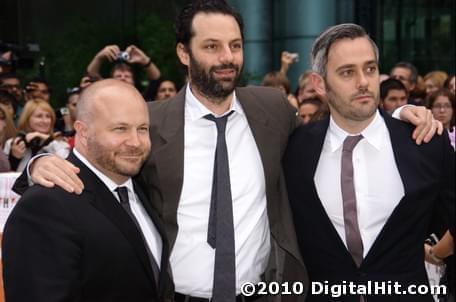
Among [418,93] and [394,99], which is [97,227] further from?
[418,93]

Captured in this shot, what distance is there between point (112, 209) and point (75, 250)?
0.89 ft

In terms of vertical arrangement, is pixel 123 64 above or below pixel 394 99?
above

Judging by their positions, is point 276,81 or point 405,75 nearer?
point 276,81

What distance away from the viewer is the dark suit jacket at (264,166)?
332cm

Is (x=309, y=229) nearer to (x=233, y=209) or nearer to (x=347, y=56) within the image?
(x=233, y=209)

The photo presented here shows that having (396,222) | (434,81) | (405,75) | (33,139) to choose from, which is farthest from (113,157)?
(434,81)

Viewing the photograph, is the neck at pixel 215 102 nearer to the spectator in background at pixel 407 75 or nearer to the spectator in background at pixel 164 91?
the spectator in background at pixel 164 91

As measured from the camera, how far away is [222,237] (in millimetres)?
3320

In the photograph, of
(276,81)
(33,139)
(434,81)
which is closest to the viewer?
(33,139)

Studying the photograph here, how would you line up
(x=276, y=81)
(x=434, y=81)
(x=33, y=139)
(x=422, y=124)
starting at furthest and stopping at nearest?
(x=434, y=81), (x=276, y=81), (x=33, y=139), (x=422, y=124)

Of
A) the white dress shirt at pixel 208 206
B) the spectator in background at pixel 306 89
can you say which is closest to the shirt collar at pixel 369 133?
the white dress shirt at pixel 208 206

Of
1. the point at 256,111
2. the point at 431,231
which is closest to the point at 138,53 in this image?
the point at 256,111

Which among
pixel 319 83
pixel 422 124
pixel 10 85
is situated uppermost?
pixel 319 83

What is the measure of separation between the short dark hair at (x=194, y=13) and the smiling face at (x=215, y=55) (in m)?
0.02
